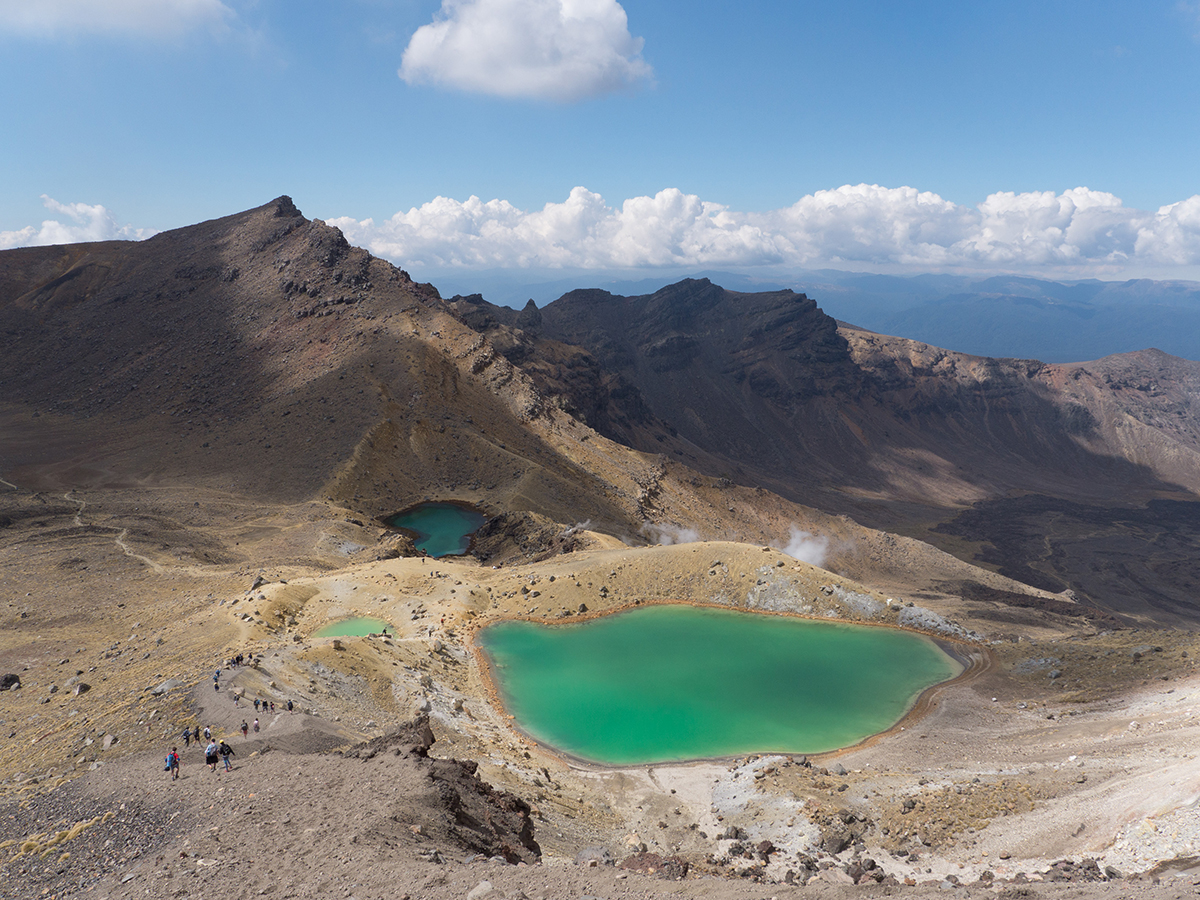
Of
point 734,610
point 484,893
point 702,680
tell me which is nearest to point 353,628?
point 702,680

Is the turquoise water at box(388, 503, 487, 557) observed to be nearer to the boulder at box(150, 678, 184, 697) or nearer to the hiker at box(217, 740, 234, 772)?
the boulder at box(150, 678, 184, 697)

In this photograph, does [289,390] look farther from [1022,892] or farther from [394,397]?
[1022,892]

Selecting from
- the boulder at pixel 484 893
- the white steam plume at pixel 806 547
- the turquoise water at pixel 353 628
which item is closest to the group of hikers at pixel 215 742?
the boulder at pixel 484 893

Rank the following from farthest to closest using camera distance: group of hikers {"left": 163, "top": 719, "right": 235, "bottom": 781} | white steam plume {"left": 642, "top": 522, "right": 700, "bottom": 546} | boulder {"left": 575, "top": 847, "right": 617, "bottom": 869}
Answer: white steam plume {"left": 642, "top": 522, "right": 700, "bottom": 546} → group of hikers {"left": 163, "top": 719, "right": 235, "bottom": 781} → boulder {"left": 575, "top": 847, "right": 617, "bottom": 869}

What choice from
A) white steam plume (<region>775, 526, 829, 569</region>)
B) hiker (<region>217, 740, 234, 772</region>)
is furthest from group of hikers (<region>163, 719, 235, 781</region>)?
white steam plume (<region>775, 526, 829, 569</region>)

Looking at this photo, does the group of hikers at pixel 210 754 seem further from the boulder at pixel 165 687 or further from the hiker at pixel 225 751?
the boulder at pixel 165 687

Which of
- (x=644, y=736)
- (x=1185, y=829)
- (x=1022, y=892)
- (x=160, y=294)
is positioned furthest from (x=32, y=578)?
(x=160, y=294)

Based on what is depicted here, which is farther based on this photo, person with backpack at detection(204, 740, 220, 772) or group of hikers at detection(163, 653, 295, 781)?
person with backpack at detection(204, 740, 220, 772)

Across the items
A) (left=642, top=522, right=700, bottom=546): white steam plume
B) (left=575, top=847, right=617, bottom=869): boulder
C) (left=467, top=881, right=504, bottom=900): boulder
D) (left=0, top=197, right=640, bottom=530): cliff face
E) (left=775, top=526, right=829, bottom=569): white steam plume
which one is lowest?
(left=775, top=526, right=829, bottom=569): white steam plume
